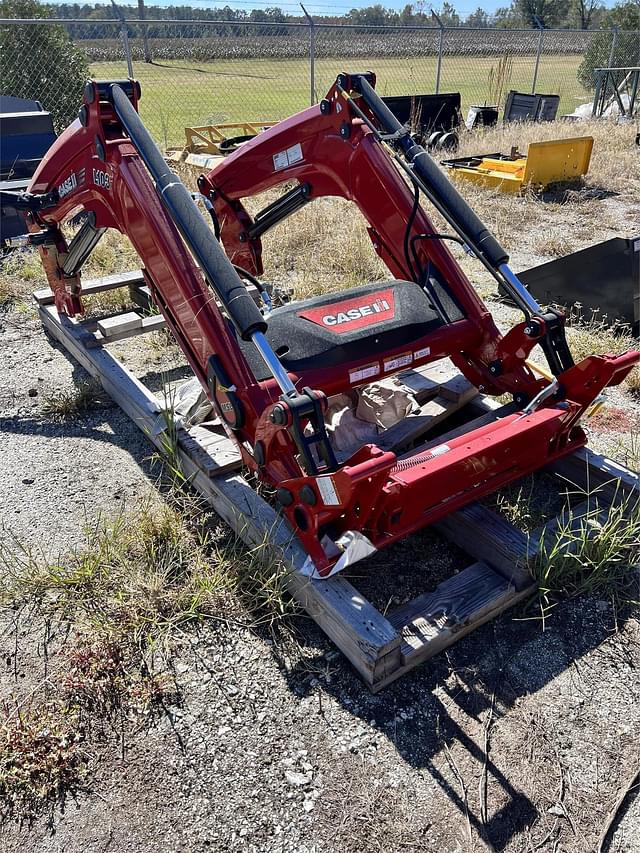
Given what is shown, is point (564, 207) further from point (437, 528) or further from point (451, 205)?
point (437, 528)

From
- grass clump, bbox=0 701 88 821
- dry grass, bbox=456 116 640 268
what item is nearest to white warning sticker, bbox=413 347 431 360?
grass clump, bbox=0 701 88 821

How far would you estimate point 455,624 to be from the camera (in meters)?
2.44

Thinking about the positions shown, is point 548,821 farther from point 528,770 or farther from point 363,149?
point 363,149

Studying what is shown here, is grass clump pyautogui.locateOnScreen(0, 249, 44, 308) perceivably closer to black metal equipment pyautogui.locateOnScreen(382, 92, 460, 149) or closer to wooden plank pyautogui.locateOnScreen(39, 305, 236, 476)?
wooden plank pyautogui.locateOnScreen(39, 305, 236, 476)

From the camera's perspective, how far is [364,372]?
2.99m

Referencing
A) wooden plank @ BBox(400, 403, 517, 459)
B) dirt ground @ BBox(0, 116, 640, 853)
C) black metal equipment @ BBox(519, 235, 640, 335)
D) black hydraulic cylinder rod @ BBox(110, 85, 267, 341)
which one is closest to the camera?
dirt ground @ BBox(0, 116, 640, 853)

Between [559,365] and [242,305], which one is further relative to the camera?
[559,365]

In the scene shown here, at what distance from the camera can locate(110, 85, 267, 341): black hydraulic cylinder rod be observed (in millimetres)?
2480

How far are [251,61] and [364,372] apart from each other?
15.5 meters

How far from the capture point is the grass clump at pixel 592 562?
2.66 m

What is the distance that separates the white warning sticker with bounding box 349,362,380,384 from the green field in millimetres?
12946

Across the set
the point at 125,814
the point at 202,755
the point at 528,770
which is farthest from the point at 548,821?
the point at 125,814

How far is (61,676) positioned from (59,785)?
39cm

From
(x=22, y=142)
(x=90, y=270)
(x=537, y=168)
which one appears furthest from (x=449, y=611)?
(x=537, y=168)
